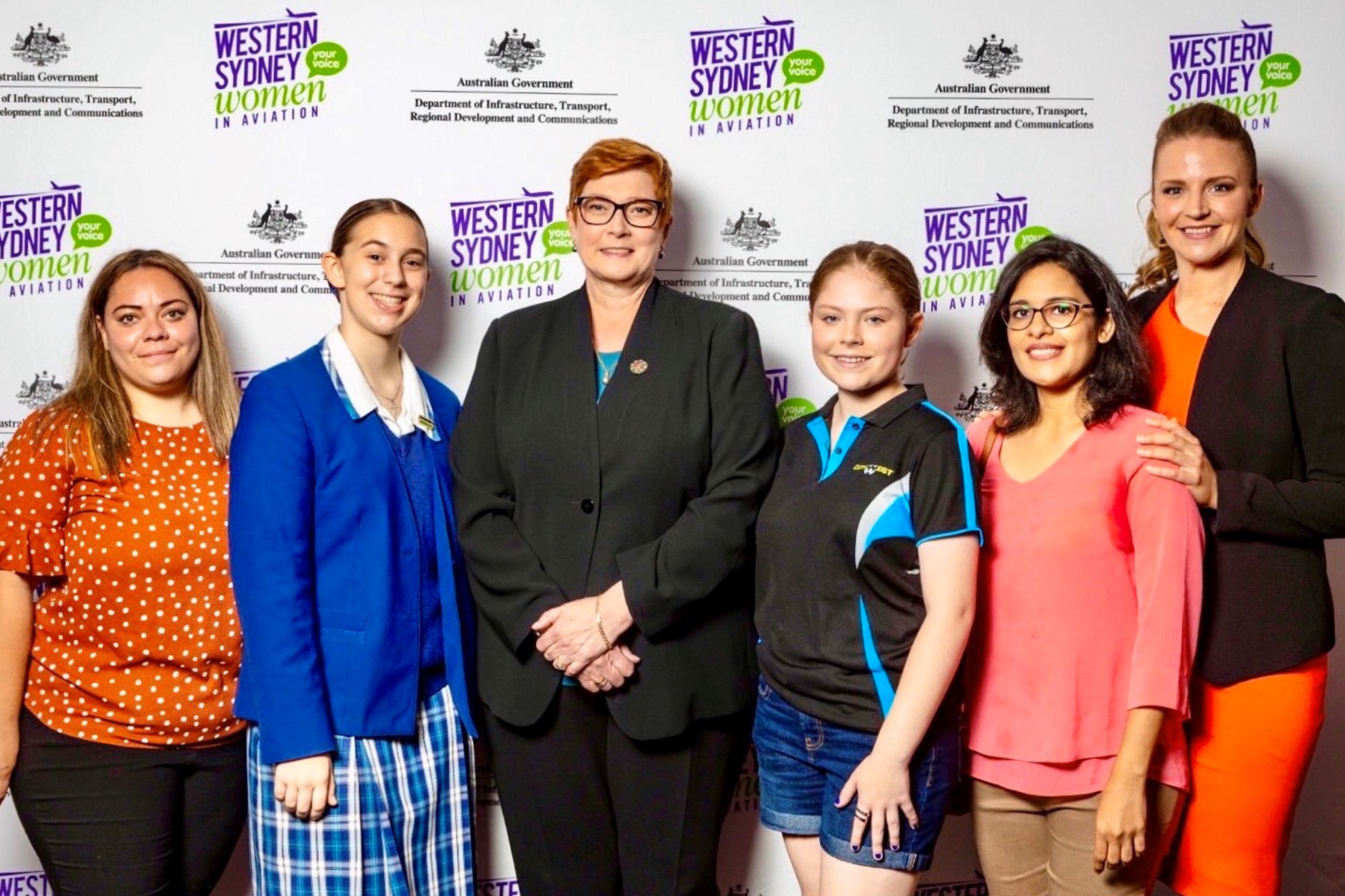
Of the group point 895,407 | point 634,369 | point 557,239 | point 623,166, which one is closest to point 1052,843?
point 895,407

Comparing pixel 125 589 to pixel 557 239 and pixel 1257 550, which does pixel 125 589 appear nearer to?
pixel 557 239

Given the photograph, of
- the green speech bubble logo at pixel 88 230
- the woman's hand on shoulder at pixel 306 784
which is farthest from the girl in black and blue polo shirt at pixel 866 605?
the green speech bubble logo at pixel 88 230

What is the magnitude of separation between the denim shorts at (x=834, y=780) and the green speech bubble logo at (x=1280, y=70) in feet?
6.05

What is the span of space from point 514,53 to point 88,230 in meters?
0.97

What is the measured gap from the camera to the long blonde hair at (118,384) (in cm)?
192

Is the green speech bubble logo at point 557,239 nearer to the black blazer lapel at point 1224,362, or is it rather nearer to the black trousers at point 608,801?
the black trousers at point 608,801

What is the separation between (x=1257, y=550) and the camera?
1843 millimetres

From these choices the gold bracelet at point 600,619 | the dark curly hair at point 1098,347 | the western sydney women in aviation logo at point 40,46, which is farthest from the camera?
the western sydney women in aviation logo at point 40,46

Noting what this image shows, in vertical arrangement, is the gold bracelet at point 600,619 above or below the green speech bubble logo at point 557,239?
below

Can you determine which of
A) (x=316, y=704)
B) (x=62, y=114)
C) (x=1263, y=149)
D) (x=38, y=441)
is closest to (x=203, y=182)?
(x=62, y=114)

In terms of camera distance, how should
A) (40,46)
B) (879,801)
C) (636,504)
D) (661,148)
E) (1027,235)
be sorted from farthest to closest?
(1027,235) → (661,148) → (40,46) → (636,504) → (879,801)

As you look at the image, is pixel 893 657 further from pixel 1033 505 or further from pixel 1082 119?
pixel 1082 119

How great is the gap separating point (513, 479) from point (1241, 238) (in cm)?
127

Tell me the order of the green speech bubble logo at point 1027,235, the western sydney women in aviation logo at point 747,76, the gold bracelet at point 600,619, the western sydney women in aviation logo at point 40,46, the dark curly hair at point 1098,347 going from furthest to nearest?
the green speech bubble logo at point 1027,235 → the western sydney women in aviation logo at point 747,76 → the western sydney women in aviation logo at point 40,46 → the gold bracelet at point 600,619 → the dark curly hair at point 1098,347
